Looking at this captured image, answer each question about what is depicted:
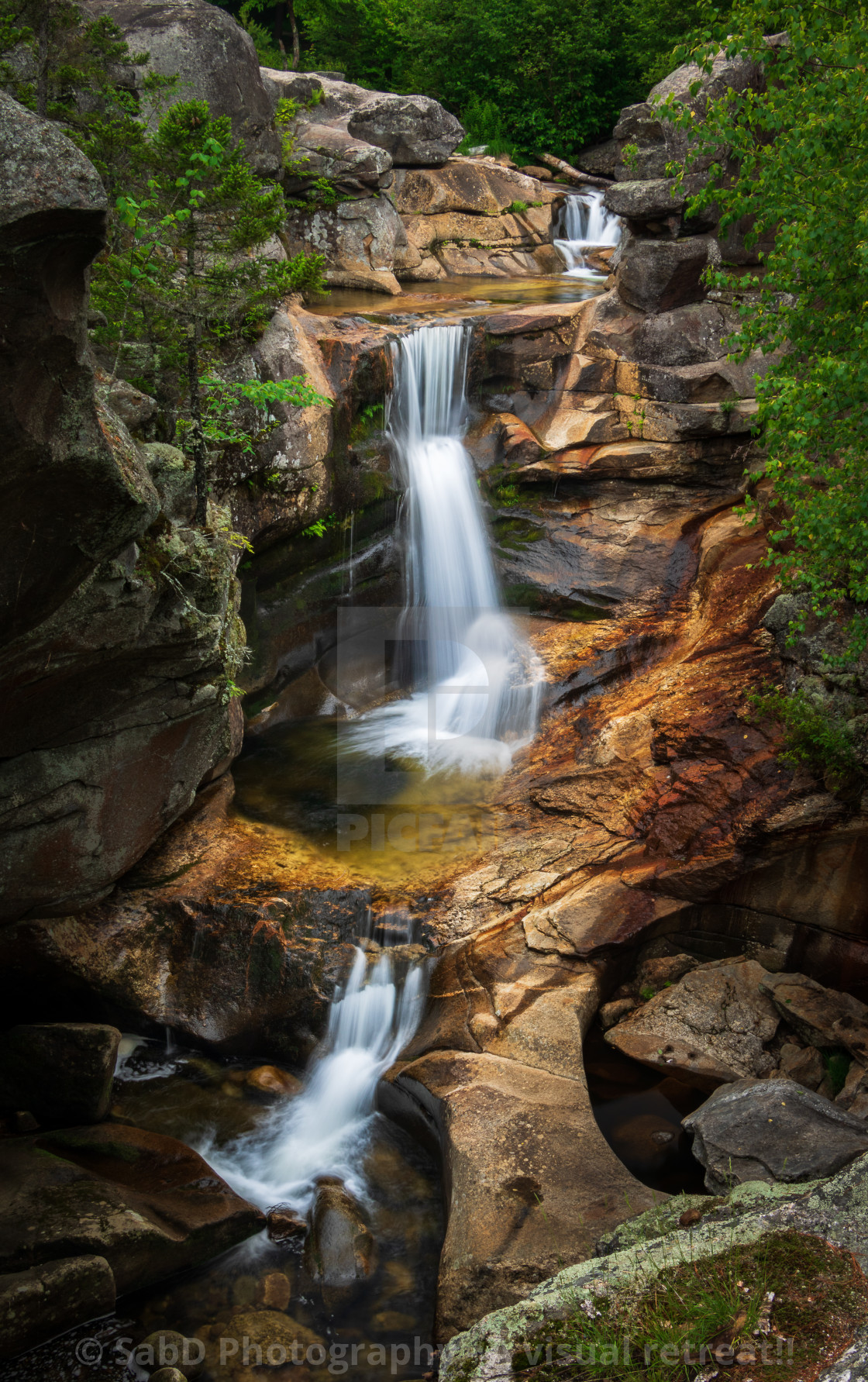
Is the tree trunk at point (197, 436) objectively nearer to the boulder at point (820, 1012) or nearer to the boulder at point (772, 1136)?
the boulder at point (772, 1136)

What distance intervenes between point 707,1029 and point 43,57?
11.0 metres

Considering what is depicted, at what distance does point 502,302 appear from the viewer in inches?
600

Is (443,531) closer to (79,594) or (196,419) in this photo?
(196,419)

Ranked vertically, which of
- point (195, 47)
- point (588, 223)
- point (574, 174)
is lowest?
point (588, 223)

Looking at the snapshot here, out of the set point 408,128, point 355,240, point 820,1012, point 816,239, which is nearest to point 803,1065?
→ point 820,1012

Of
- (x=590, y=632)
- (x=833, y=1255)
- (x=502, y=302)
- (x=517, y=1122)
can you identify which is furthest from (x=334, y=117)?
(x=833, y=1255)

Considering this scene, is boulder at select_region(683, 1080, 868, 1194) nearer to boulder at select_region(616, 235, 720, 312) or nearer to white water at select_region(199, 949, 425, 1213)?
white water at select_region(199, 949, 425, 1213)

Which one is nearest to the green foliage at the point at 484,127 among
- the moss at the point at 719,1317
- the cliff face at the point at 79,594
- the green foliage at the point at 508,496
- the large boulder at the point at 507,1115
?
the green foliage at the point at 508,496

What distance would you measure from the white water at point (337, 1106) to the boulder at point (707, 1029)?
1.96 meters

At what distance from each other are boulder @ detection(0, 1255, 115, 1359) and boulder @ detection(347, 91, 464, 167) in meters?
19.8

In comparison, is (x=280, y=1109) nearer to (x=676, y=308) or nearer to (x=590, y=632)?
(x=590, y=632)

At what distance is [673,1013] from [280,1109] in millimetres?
3532

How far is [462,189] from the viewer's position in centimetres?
1930

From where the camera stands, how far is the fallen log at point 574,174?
22.3 metres
